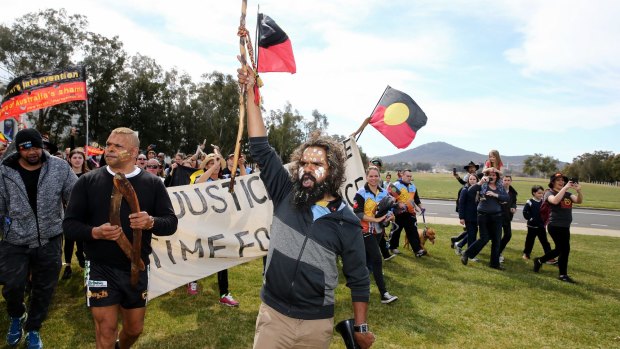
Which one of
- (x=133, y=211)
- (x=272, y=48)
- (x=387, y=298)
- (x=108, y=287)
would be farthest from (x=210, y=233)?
(x=387, y=298)

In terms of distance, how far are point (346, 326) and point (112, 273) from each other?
1.90m

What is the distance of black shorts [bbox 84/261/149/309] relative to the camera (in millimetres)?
3195

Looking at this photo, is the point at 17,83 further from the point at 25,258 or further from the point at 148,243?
the point at 148,243

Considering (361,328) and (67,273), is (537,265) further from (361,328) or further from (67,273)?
(67,273)

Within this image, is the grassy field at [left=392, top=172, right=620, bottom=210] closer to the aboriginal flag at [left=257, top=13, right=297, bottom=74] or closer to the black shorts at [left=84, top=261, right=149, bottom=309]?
the aboriginal flag at [left=257, top=13, right=297, bottom=74]

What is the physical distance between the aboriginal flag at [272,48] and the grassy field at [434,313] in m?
3.23

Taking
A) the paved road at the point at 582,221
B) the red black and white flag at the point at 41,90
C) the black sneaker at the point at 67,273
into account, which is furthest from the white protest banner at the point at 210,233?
the paved road at the point at 582,221

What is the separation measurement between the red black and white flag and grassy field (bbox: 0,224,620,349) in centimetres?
377

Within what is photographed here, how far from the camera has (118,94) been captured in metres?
41.6

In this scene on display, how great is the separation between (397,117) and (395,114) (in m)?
0.08

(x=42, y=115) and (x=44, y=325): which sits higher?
(x=42, y=115)

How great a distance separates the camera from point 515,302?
6.96 m

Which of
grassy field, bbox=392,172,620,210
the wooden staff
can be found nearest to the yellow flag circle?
the wooden staff

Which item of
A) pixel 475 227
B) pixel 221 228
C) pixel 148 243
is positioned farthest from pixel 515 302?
pixel 148 243
